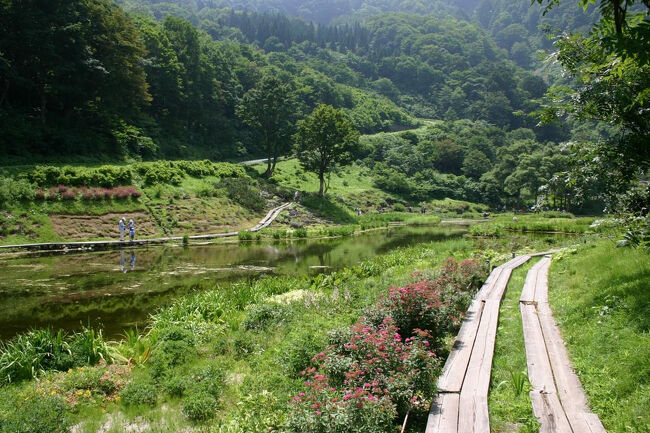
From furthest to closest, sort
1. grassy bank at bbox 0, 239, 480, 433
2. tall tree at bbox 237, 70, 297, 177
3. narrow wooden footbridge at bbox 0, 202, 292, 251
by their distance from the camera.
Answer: tall tree at bbox 237, 70, 297, 177
narrow wooden footbridge at bbox 0, 202, 292, 251
grassy bank at bbox 0, 239, 480, 433

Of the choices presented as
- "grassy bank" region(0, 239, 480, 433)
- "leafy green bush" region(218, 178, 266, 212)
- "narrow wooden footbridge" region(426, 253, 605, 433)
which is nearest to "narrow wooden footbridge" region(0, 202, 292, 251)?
"leafy green bush" region(218, 178, 266, 212)

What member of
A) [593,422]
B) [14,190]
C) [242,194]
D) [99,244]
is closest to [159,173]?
[242,194]

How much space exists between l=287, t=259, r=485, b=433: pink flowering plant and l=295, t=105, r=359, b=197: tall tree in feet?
145

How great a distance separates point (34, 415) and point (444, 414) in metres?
5.86

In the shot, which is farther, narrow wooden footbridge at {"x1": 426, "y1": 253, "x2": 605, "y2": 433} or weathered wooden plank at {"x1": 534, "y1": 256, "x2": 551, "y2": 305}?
weathered wooden plank at {"x1": 534, "y1": 256, "x2": 551, "y2": 305}

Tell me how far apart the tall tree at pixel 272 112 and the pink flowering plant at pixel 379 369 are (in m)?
49.7

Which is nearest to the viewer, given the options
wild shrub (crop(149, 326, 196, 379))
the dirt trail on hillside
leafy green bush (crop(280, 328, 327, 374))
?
leafy green bush (crop(280, 328, 327, 374))

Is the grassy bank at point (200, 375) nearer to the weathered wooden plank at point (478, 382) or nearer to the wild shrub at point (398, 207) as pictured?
the weathered wooden plank at point (478, 382)

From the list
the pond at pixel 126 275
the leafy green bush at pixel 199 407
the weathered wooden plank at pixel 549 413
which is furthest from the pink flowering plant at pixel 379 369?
the pond at pixel 126 275

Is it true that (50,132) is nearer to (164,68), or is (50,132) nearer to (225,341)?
(164,68)

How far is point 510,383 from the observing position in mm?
6465

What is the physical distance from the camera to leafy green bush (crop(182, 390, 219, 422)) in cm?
663

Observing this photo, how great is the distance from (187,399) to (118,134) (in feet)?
146

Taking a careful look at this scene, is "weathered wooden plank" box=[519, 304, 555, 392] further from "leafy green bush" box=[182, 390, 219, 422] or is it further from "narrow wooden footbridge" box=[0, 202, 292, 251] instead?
"narrow wooden footbridge" box=[0, 202, 292, 251]
